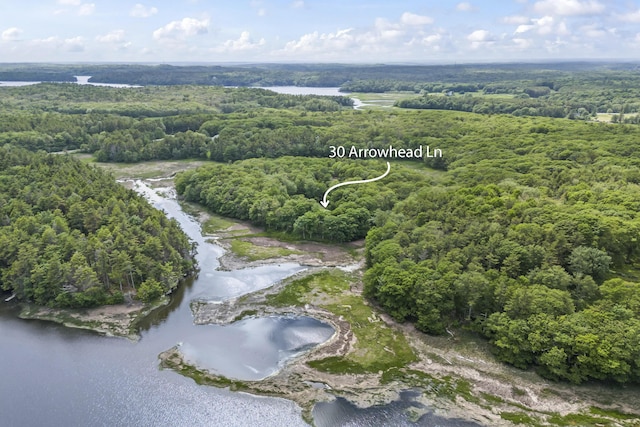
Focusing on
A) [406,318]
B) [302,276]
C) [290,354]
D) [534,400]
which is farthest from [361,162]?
[534,400]

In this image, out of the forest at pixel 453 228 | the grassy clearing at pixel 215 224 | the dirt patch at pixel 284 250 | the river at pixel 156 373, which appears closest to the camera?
the river at pixel 156 373

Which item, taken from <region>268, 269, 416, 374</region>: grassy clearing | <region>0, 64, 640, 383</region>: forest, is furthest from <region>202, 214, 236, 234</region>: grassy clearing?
<region>268, 269, 416, 374</region>: grassy clearing

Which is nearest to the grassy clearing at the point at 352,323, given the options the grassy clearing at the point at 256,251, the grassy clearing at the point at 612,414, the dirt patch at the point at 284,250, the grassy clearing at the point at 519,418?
the dirt patch at the point at 284,250

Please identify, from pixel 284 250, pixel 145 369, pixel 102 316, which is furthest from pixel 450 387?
pixel 102 316

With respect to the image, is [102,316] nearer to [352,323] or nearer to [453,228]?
[352,323]

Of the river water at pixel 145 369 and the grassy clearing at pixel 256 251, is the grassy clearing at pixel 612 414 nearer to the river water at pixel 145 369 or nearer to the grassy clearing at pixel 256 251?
the river water at pixel 145 369

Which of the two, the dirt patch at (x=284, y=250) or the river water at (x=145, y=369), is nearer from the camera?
the river water at (x=145, y=369)

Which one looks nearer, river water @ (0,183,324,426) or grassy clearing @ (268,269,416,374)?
river water @ (0,183,324,426)

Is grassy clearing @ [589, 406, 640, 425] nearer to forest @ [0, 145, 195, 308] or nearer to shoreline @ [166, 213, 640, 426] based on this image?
shoreline @ [166, 213, 640, 426]

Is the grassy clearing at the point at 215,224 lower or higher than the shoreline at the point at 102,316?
higher
